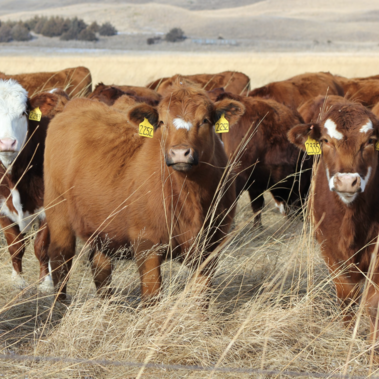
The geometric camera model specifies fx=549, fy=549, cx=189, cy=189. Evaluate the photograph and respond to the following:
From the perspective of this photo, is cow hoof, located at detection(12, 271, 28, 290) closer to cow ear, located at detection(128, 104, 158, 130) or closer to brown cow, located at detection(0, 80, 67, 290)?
brown cow, located at detection(0, 80, 67, 290)

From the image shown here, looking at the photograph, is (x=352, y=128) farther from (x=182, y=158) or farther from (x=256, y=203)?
(x=256, y=203)

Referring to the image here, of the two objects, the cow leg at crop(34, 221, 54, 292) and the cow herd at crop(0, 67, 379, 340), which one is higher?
the cow herd at crop(0, 67, 379, 340)

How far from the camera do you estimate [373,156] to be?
3762 mm

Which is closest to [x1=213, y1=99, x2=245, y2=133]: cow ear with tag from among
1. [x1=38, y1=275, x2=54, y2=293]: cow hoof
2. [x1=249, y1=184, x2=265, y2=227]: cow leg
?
[x1=38, y1=275, x2=54, y2=293]: cow hoof

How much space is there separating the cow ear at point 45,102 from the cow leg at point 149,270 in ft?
7.23

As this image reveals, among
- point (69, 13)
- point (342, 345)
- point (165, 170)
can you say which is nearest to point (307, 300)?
point (342, 345)

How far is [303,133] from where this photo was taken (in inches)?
162

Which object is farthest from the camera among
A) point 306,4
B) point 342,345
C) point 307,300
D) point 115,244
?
point 306,4

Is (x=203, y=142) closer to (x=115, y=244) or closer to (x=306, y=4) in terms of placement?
(x=115, y=244)

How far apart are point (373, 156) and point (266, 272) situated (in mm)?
1431

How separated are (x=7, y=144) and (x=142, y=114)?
129 cm

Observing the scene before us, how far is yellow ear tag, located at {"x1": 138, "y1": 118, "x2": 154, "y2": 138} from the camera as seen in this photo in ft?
13.3

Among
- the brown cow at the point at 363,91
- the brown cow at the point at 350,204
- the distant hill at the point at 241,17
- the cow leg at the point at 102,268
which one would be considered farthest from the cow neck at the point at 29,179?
the distant hill at the point at 241,17

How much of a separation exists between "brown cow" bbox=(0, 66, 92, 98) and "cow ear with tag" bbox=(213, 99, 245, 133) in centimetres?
707
